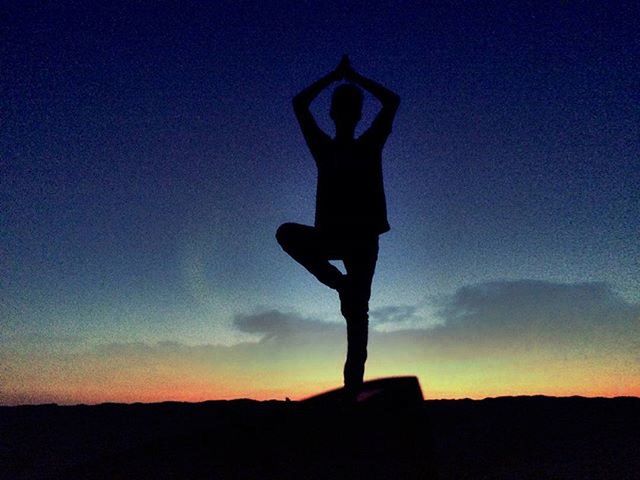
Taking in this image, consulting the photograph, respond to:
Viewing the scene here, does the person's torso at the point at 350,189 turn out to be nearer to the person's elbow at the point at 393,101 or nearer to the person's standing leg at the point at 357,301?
the person's standing leg at the point at 357,301

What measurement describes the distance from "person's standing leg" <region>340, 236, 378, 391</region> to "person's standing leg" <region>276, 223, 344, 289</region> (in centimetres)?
13

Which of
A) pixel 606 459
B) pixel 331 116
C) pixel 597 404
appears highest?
pixel 331 116

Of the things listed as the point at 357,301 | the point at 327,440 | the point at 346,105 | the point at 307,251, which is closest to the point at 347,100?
the point at 346,105

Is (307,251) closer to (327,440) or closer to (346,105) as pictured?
(346,105)

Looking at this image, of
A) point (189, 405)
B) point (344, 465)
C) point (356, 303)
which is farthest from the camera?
point (189, 405)

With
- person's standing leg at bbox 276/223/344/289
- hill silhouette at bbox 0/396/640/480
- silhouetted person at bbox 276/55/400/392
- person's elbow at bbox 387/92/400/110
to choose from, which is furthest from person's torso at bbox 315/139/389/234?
hill silhouette at bbox 0/396/640/480

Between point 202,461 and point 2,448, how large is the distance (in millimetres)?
9874

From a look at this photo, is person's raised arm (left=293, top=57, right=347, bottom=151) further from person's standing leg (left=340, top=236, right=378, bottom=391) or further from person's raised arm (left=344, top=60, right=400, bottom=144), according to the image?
person's standing leg (left=340, top=236, right=378, bottom=391)

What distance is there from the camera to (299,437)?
2000mm

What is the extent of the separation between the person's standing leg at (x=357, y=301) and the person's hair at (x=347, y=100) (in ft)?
3.54

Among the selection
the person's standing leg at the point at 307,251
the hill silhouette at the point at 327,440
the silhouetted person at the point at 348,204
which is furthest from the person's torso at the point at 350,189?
the hill silhouette at the point at 327,440

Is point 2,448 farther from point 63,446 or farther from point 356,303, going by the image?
point 356,303

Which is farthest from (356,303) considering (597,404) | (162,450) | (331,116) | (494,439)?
(597,404)

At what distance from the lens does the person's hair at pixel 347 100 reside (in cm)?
439
